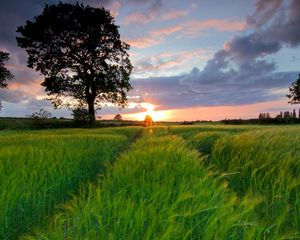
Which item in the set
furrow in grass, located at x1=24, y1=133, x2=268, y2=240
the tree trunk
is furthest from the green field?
the tree trunk

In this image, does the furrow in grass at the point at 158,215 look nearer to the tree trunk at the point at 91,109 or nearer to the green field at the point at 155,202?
the green field at the point at 155,202

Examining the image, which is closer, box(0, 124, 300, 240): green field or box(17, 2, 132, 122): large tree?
box(0, 124, 300, 240): green field

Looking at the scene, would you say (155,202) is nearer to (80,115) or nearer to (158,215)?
(158,215)

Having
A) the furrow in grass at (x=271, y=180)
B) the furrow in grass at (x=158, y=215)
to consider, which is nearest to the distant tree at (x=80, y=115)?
the furrow in grass at (x=271, y=180)

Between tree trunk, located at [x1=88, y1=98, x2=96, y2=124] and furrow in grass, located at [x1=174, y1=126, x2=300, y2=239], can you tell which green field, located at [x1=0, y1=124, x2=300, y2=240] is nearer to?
furrow in grass, located at [x1=174, y1=126, x2=300, y2=239]

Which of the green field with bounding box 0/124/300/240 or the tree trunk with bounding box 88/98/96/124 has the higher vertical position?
the tree trunk with bounding box 88/98/96/124

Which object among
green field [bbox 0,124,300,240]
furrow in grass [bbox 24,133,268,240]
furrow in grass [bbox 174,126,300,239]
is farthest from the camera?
furrow in grass [bbox 174,126,300,239]

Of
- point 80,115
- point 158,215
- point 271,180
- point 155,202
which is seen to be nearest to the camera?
point 158,215

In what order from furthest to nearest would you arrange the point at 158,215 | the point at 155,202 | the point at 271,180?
the point at 271,180, the point at 155,202, the point at 158,215

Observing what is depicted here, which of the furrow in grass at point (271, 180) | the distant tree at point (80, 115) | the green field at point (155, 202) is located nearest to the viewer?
the green field at point (155, 202)

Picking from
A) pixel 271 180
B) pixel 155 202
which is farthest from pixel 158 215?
pixel 271 180

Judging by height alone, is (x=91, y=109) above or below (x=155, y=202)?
above

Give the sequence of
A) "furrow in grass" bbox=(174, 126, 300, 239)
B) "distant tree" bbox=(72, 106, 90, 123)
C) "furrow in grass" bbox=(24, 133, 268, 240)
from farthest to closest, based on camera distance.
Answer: "distant tree" bbox=(72, 106, 90, 123), "furrow in grass" bbox=(174, 126, 300, 239), "furrow in grass" bbox=(24, 133, 268, 240)

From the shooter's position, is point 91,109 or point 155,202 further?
point 91,109
